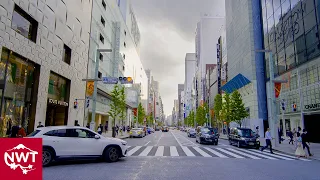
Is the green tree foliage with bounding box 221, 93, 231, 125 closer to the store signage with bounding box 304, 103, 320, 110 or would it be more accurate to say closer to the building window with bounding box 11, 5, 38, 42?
the store signage with bounding box 304, 103, 320, 110

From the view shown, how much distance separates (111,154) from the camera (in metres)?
10.9

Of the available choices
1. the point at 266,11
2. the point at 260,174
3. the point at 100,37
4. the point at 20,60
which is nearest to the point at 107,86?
the point at 100,37

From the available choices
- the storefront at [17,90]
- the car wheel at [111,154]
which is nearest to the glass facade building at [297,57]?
the car wheel at [111,154]

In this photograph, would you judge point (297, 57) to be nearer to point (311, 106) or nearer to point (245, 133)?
point (311, 106)

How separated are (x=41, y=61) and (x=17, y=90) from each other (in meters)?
3.56

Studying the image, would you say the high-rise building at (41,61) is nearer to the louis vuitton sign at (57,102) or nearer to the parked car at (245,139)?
the louis vuitton sign at (57,102)

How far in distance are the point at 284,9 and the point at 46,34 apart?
30800 millimetres

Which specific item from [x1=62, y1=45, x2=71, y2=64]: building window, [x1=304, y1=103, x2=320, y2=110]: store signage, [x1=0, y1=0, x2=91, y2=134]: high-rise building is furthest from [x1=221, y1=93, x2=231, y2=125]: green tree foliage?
[x1=62, y1=45, x2=71, y2=64]: building window

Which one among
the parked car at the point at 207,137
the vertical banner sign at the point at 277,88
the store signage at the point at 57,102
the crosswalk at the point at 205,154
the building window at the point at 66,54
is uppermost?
the building window at the point at 66,54

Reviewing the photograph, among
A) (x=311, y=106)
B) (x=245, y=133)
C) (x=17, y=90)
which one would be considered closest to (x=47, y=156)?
(x=17, y=90)

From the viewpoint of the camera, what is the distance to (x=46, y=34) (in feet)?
68.6

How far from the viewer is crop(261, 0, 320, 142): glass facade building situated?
26484 millimetres

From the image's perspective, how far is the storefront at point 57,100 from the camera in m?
23.0

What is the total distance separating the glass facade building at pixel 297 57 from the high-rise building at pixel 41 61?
25.1 m
